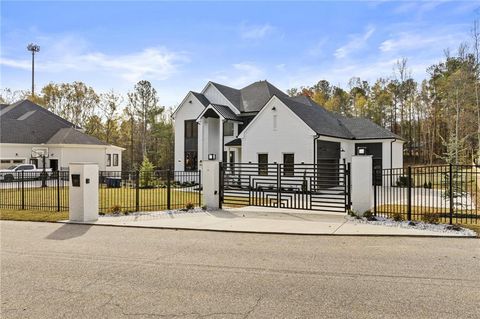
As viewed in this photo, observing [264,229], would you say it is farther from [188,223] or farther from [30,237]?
[30,237]

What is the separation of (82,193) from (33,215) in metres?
2.78

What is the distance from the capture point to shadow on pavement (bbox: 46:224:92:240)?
376 inches

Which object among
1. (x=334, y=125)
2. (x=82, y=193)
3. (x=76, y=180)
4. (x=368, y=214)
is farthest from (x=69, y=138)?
(x=368, y=214)

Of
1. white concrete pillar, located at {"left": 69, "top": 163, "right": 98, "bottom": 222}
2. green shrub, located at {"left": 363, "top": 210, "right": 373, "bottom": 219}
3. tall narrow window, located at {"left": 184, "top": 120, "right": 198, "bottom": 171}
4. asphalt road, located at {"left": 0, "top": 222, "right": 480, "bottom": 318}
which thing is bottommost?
asphalt road, located at {"left": 0, "top": 222, "right": 480, "bottom": 318}

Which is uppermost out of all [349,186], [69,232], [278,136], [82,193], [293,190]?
[278,136]

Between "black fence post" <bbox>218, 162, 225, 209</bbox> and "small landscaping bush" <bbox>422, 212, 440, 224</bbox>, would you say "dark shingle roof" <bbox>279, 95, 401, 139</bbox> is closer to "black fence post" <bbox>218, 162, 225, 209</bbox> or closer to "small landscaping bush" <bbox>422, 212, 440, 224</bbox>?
"black fence post" <bbox>218, 162, 225, 209</bbox>

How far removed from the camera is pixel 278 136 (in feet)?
78.8

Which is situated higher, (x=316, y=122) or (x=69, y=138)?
(x=316, y=122)

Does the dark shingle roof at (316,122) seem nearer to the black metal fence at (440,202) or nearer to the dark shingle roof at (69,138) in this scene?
the black metal fence at (440,202)

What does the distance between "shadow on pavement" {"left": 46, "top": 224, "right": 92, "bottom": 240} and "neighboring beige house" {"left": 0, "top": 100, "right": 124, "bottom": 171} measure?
27442mm

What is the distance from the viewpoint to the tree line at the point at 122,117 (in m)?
52.4

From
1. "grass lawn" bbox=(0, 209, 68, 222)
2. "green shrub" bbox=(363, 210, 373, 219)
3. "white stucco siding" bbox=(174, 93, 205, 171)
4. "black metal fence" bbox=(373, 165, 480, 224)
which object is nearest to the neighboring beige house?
"white stucco siding" bbox=(174, 93, 205, 171)

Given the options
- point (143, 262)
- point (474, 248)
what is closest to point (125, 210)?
point (143, 262)

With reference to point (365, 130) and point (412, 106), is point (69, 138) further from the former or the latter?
point (412, 106)
